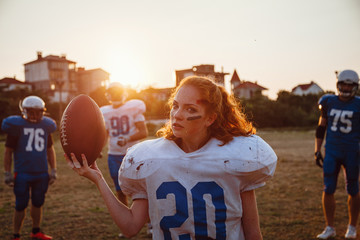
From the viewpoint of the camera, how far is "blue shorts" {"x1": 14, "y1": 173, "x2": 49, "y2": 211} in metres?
4.30

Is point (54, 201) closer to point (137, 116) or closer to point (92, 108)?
point (137, 116)

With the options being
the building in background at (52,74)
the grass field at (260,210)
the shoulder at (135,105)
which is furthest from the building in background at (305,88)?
the shoulder at (135,105)

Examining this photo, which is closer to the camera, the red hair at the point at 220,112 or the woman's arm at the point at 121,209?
the woman's arm at the point at 121,209

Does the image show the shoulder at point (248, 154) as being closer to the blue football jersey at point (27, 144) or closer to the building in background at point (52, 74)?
the blue football jersey at point (27, 144)

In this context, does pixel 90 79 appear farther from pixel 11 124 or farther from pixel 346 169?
pixel 346 169

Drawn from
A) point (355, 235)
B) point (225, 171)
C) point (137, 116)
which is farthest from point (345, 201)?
point (225, 171)

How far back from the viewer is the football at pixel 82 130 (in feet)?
6.32

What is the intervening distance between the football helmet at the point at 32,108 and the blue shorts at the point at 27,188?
0.77 m

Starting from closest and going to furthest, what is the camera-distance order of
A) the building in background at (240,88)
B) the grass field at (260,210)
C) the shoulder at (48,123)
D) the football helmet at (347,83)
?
the building in background at (240,88) → the football helmet at (347,83) → the grass field at (260,210) → the shoulder at (48,123)

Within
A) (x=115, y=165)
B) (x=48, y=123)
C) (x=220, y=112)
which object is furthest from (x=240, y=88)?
(x=220, y=112)

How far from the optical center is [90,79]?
47219 mm

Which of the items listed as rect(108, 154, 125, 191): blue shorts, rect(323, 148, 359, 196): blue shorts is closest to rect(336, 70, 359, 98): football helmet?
rect(323, 148, 359, 196): blue shorts

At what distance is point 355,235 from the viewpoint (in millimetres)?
4215

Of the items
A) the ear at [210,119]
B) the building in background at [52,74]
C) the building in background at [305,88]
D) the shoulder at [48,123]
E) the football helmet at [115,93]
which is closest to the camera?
the ear at [210,119]
